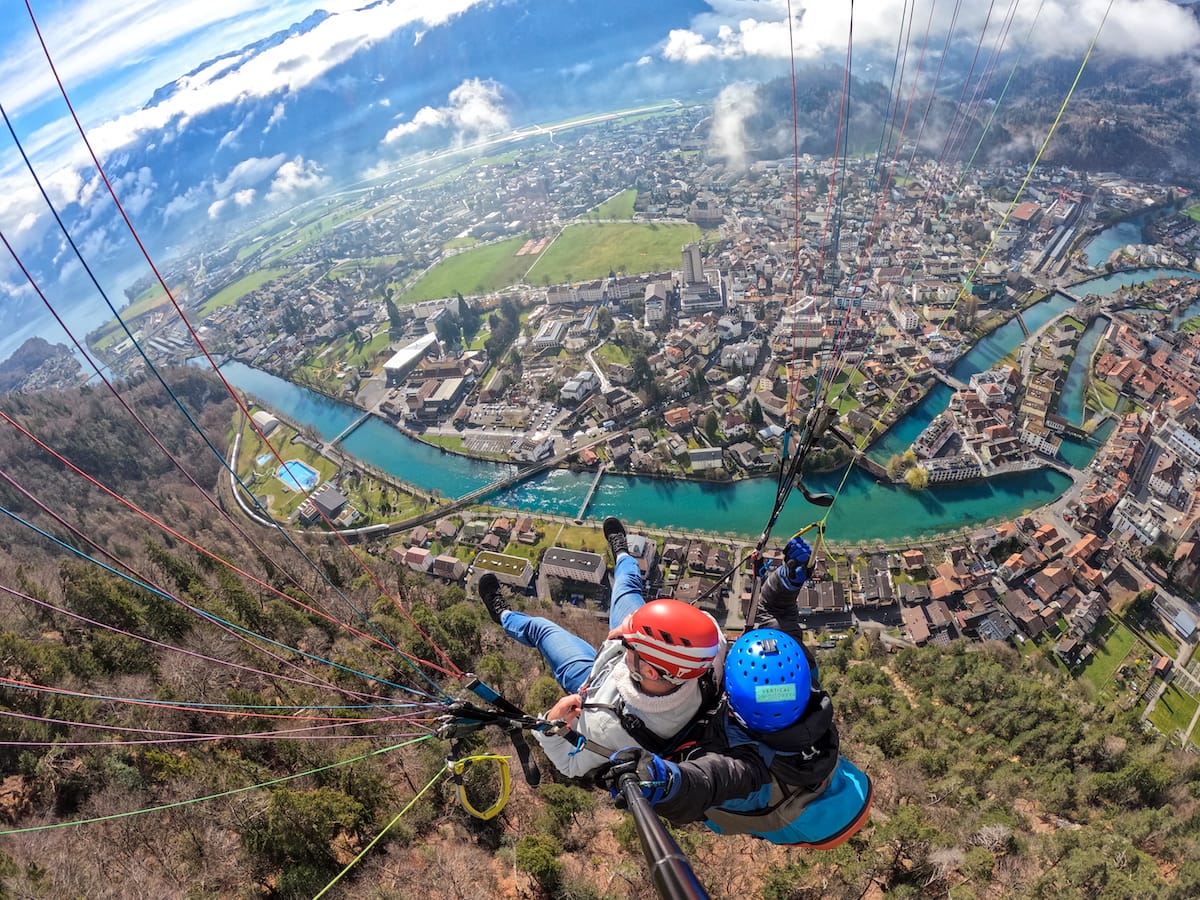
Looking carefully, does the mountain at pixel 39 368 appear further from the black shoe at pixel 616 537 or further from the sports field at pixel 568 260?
the black shoe at pixel 616 537

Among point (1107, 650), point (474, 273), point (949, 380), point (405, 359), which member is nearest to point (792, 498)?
point (1107, 650)

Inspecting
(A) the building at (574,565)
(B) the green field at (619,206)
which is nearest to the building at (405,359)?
(A) the building at (574,565)

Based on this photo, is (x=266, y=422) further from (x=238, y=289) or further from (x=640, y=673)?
(x=238, y=289)

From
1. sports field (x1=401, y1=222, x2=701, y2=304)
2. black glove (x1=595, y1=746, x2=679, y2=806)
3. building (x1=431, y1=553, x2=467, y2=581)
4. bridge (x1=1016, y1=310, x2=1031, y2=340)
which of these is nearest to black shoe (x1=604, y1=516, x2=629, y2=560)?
black glove (x1=595, y1=746, x2=679, y2=806)

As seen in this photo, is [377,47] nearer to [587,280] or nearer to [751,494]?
[587,280]

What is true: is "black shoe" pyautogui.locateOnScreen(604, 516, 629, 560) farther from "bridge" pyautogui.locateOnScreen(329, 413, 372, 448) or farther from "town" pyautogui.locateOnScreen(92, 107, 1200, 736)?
"bridge" pyautogui.locateOnScreen(329, 413, 372, 448)
